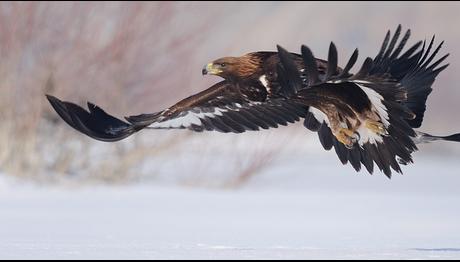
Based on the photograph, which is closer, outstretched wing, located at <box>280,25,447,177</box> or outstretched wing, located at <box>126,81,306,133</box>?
outstretched wing, located at <box>280,25,447,177</box>

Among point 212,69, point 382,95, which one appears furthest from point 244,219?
point 382,95

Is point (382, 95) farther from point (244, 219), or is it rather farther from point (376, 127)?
point (244, 219)

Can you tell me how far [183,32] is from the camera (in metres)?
15.0

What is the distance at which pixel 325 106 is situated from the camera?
25.8 ft

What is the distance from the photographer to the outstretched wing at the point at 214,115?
816cm

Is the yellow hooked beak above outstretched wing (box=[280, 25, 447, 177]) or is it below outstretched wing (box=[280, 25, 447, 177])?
above

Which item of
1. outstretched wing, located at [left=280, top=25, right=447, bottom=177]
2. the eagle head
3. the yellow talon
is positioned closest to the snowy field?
outstretched wing, located at [left=280, top=25, right=447, bottom=177]

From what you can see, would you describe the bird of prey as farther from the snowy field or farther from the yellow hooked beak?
the snowy field

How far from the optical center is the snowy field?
7520 millimetres

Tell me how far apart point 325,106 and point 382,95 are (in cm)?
57

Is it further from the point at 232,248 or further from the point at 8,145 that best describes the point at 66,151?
the point at 232,248

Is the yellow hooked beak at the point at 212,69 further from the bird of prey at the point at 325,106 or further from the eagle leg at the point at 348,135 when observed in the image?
the eagle leg at the point at 348,135

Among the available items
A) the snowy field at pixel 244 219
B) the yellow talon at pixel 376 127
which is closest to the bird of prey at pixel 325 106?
the yellow talon at pixel 376 127

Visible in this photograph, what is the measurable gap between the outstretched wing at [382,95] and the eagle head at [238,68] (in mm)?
474
